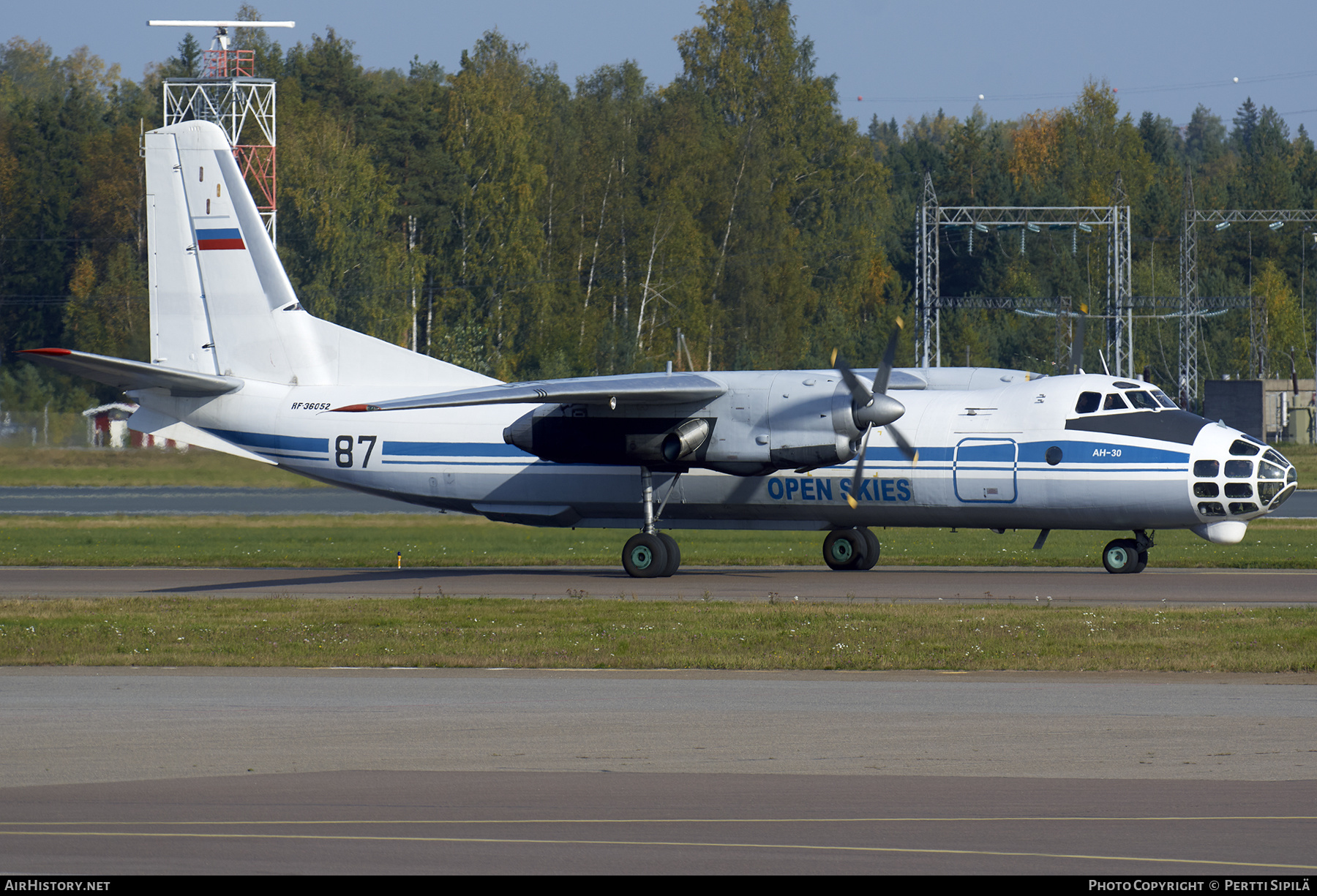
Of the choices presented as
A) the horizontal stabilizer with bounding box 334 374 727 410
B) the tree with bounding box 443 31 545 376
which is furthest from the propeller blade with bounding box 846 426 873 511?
the tree with bounding box 443 31 545 376

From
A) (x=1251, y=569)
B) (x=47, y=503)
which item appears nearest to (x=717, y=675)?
(x=1251, y=569)

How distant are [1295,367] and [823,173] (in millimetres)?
31662

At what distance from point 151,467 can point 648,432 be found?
1751 cm

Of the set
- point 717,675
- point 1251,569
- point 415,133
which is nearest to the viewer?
point 717,675

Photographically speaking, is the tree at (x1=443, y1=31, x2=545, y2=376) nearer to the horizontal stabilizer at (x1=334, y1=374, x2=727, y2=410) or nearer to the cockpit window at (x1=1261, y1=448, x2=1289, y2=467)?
the horizontal stabilizer at (x1=334, y1=374, x2=727, y2=410)

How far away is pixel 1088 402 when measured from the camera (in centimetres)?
2525

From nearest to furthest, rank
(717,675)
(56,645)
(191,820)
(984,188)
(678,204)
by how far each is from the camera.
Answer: (191,820), (717,675), (56,645), (678,204), (984,188)

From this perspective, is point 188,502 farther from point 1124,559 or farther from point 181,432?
point 1124,559

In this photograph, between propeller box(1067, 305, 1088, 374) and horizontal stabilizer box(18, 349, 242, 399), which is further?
propeller box(1067, 305, 1088, 374)

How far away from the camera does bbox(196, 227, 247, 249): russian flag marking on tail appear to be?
1162 inches

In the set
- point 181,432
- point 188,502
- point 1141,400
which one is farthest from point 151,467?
point 1141,400

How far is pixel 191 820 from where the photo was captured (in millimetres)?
8711

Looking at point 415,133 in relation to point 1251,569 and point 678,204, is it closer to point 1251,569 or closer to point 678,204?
point 678,204

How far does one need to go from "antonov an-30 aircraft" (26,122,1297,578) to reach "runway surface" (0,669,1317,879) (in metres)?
9.89
